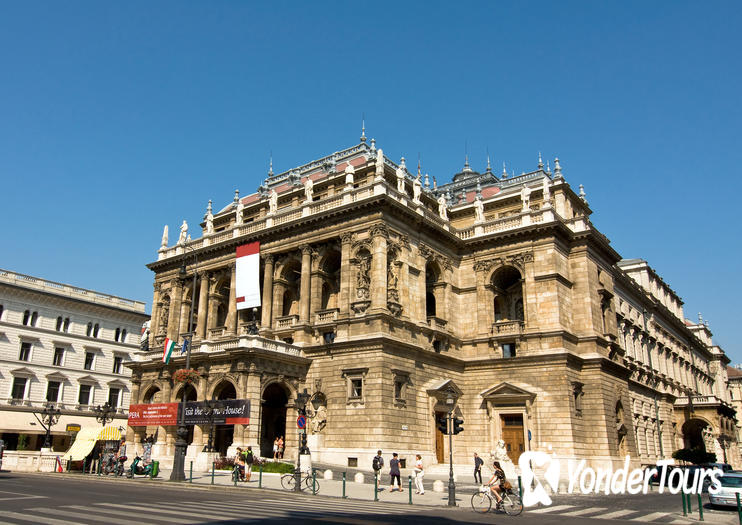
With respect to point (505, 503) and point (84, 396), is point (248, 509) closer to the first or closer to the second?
point (505, 503)

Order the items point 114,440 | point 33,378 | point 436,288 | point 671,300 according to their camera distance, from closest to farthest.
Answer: point 114,440, point 436,288, point 33,378, point 671,300

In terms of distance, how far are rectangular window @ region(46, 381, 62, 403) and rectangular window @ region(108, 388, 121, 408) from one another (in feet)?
17.9

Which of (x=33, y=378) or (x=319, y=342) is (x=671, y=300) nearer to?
(x=319, y=342)

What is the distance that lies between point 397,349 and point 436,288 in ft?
27.9

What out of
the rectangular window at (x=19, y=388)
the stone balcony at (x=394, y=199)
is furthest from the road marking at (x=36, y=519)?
the rectangular window at (x=19, y=388)

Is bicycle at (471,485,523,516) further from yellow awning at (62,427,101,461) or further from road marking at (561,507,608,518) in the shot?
yellow awning at (62,427,101,461)

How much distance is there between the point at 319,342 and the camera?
40.9 meters

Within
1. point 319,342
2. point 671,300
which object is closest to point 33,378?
point 319,342

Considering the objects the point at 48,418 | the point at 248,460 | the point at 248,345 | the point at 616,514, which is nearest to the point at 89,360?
the point at 48,418

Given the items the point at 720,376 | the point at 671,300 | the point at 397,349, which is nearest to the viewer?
the point at 397,349

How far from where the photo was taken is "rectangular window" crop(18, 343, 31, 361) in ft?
187

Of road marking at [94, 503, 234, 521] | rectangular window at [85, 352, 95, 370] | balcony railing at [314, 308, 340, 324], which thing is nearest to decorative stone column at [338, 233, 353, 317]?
balcony railing at [314, 308, 340, 324]

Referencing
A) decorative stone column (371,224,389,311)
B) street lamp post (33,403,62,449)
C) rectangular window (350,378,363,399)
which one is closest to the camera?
rectangular window (350,378,363,399)

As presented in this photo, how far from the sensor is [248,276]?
44.5 meters
